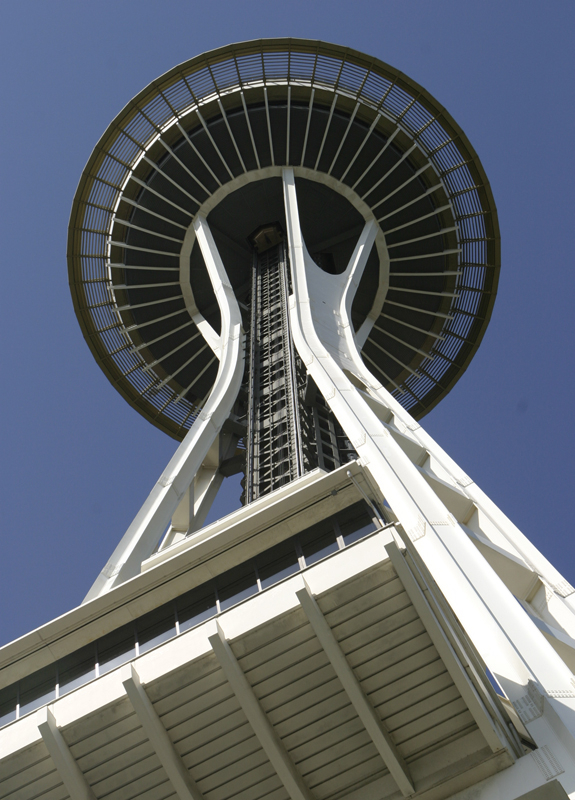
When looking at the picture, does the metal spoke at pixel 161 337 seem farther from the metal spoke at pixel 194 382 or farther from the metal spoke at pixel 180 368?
the metal spoke at pixel 194 382

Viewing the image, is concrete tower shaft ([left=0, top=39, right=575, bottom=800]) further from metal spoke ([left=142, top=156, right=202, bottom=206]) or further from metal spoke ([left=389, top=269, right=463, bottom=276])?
metal spoke ([left=389, top=269, right=463, bottom=276])

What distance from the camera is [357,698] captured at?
936cm

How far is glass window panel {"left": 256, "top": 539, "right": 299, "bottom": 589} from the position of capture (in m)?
12.0

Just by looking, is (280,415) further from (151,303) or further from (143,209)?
(143,209)

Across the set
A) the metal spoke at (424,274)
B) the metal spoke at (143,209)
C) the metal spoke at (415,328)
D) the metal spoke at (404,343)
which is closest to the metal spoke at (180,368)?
the metal spoke at (143,209)

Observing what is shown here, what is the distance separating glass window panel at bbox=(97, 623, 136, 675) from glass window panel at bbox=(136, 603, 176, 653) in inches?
6.1

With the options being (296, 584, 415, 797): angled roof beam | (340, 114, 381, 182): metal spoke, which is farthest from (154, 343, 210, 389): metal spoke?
→ (296, 584, 415, 797): angled roof beam

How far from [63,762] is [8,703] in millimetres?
3248

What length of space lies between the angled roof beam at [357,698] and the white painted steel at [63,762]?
3.56 meters

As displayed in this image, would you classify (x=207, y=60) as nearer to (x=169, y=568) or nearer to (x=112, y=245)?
(x=112, y=245)

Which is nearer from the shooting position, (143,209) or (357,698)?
(357,698)

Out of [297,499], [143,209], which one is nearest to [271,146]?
[143,209]

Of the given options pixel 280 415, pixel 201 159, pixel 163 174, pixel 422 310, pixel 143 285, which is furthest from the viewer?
pixel 422 310

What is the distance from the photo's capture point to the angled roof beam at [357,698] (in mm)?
9281
